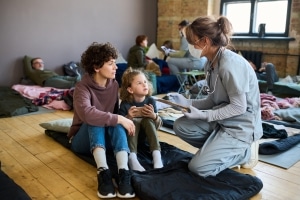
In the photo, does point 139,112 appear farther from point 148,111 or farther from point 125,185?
point 125,185

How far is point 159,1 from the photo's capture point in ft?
21.4

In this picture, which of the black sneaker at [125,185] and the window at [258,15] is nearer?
the black sneaker at [125,185]

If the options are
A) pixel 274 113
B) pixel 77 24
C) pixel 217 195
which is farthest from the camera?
pixel 77 24

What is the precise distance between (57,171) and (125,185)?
601mm

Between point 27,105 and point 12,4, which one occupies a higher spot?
point 12,4

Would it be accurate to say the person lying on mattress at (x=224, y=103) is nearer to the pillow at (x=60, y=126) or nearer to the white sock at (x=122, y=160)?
the white sock at (x=122, y=160)

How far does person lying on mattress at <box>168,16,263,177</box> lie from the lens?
174 cm

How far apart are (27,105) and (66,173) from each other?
6.40 ft

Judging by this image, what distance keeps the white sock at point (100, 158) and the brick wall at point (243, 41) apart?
4.30 m

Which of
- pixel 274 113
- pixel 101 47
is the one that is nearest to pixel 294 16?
pixel 274 113

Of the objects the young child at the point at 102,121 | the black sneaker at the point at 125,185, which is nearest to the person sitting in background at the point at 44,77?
the young child at the point at 102,121

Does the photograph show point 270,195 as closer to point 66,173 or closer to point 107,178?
point 107,178

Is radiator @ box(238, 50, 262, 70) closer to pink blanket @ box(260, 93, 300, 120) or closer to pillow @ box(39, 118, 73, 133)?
pink blanket @ box(260, 93, 300, 120)

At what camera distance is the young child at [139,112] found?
A: 2.02m
